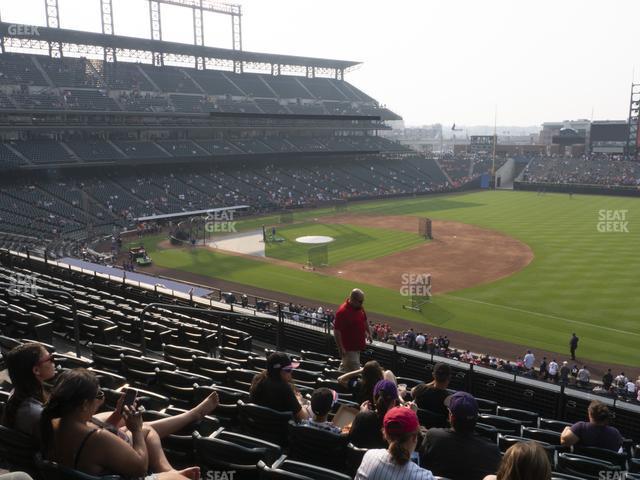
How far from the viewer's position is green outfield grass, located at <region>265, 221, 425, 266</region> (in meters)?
43.2

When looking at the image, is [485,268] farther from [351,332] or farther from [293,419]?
[293,419]

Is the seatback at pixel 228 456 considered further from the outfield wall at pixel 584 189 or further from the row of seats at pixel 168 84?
the outfield wall at pixel 584 189

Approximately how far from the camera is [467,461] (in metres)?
5.31

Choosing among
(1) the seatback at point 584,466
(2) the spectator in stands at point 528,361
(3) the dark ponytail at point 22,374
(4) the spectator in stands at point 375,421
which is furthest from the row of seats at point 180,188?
(1) the seatback at point 584,466

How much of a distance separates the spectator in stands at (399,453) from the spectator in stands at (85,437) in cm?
176

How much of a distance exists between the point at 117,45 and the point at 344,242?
45772mm

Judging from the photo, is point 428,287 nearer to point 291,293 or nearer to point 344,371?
point 291,293

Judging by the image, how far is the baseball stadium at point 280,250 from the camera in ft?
27.5

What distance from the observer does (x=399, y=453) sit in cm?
452

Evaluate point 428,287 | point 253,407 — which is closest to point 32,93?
point 428,287

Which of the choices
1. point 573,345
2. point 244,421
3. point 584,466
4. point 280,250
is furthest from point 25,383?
point 280,250

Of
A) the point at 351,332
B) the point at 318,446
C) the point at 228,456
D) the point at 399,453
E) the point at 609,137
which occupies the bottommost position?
the point at 351,332
